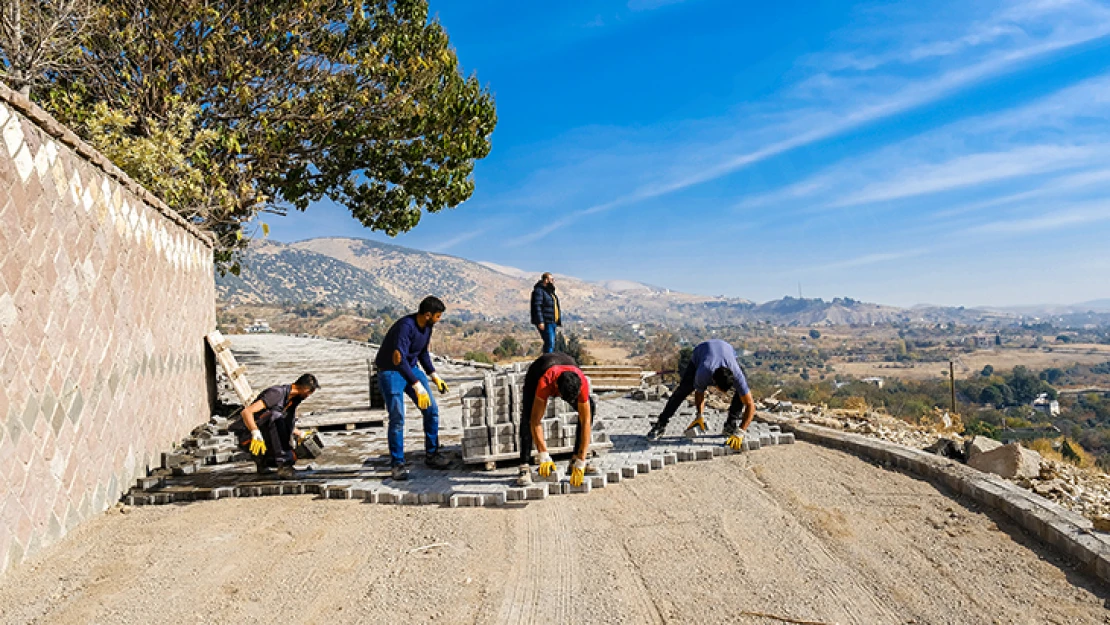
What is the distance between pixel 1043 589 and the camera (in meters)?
3.90

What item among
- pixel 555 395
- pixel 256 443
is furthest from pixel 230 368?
pixel 555 395

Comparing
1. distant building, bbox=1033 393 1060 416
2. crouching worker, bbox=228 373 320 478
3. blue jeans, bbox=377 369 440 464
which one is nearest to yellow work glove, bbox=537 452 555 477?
blue jeans, bbox=377 369 440 464

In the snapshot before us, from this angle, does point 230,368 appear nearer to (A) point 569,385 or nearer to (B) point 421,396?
(B) point 421,396

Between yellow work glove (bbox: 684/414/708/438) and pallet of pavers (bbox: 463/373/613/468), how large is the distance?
1499 millimetres

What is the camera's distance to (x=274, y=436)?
643cm

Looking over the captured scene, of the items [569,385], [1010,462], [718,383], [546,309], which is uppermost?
[546,309]

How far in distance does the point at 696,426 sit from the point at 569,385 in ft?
11.6

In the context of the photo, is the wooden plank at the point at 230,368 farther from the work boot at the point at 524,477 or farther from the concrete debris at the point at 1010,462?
the concrete debris at the point at 1010,462

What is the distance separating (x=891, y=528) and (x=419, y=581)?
3.62m

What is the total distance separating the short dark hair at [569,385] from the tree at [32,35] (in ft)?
25.4

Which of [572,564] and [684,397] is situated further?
[684,397]

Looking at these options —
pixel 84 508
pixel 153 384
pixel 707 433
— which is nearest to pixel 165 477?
pixel 153 384

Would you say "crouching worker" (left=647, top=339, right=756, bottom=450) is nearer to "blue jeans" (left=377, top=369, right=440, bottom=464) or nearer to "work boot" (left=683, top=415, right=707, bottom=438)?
"work boot" (left=683, top=415, right=707, bottom=438)

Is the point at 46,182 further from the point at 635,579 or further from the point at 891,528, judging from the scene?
the point at 891,528
